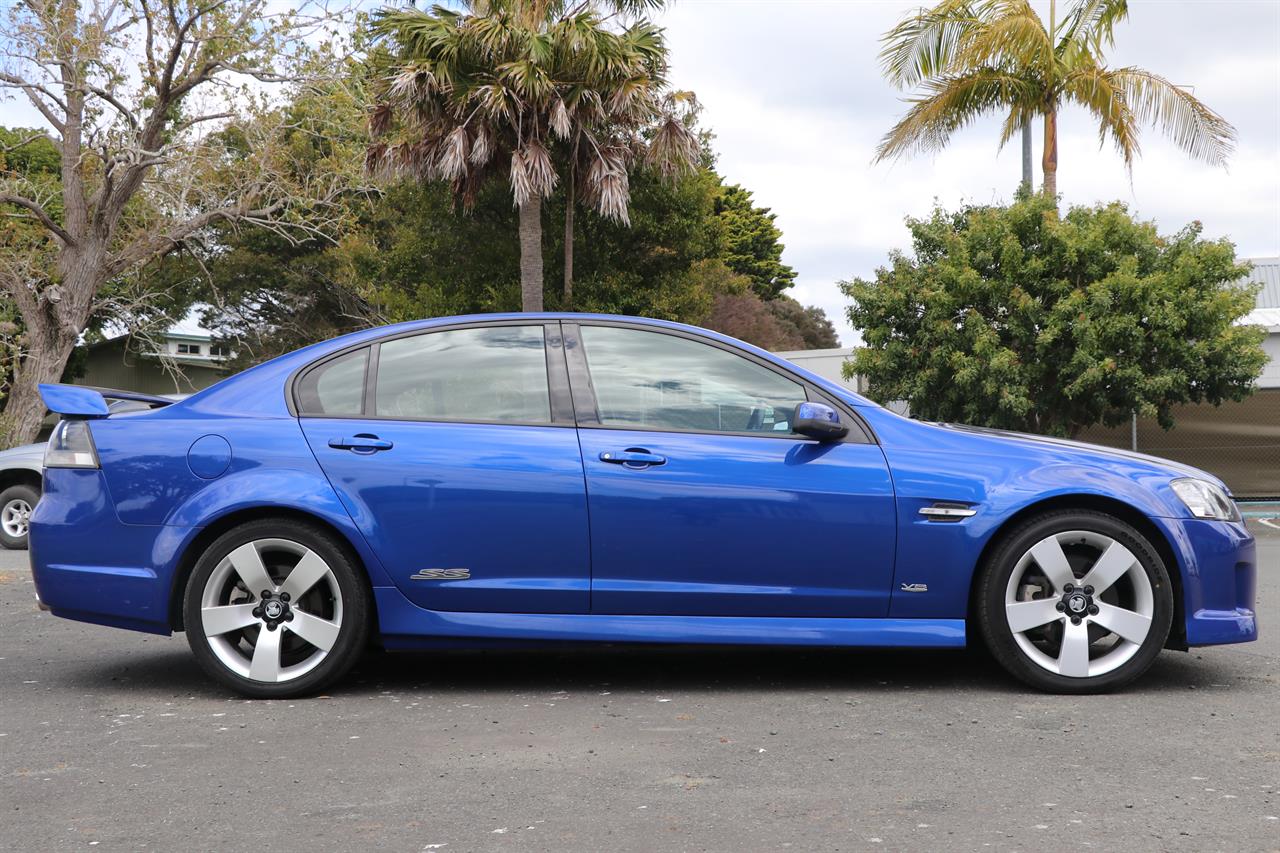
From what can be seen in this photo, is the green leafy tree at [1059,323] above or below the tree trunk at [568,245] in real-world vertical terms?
below

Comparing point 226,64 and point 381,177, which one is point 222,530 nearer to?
point 381,177

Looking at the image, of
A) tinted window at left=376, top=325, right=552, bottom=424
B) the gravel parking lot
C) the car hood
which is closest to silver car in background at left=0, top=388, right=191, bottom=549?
the gravel parking lot

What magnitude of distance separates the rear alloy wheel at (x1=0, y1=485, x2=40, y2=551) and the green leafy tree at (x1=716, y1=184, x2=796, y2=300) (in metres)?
45.9

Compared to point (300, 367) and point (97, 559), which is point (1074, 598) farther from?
point (97, 559)

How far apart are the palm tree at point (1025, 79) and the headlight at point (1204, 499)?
15124 mm

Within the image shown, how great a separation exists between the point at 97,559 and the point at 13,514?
28.9 ft

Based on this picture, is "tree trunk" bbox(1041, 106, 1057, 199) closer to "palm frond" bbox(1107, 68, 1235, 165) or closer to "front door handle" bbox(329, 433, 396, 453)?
"palm frond" bbox(1107, 68, 1235, 165)

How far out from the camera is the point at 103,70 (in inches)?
958

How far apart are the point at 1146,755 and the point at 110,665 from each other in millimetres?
4594

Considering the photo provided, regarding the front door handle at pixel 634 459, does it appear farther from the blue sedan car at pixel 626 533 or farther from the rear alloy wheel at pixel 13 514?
the rear alloy wheel at pixel 13 514

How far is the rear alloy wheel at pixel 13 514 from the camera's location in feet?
42.3

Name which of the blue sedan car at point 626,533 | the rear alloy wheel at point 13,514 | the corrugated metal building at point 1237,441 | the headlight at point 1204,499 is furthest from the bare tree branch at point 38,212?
the headlight at point 1204,499

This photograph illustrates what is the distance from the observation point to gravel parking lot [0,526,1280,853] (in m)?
3.49

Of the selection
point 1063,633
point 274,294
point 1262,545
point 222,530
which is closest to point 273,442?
point 222,530
